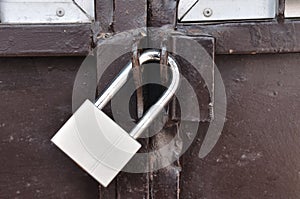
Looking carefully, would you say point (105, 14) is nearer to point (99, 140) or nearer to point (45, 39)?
point (45, 39)

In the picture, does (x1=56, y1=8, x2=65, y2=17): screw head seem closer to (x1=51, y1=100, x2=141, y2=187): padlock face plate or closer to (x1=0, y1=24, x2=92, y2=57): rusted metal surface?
(x1=0, y1=24, x2=92, y2=57): rusted metal surface

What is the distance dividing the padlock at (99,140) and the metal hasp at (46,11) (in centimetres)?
15

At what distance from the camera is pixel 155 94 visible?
0.72m

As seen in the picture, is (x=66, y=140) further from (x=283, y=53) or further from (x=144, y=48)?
(x=283, y=53)

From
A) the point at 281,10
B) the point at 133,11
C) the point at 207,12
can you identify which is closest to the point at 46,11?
the point at 133,11

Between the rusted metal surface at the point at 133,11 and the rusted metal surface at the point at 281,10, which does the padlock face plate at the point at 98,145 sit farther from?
the rusted metal surface at the point at 281,10

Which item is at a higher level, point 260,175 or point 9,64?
point 9,64

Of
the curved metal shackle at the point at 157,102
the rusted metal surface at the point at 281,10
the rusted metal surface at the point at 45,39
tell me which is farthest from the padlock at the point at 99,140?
the rusted metal surface at the point at 281,10

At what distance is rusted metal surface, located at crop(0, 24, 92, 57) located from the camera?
702 millimetres

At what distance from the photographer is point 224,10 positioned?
718 mm

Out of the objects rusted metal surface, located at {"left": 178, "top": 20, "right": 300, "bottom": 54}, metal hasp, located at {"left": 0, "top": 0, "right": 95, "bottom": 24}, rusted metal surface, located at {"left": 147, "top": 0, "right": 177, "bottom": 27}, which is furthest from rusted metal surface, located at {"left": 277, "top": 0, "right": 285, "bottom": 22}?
metal hasp, located at {"left": 0, "top": 0, "right": 95, "bottom": 24}

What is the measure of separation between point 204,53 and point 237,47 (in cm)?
6

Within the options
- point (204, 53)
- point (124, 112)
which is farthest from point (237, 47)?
point (124, 112)

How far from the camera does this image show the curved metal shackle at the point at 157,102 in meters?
0.64
